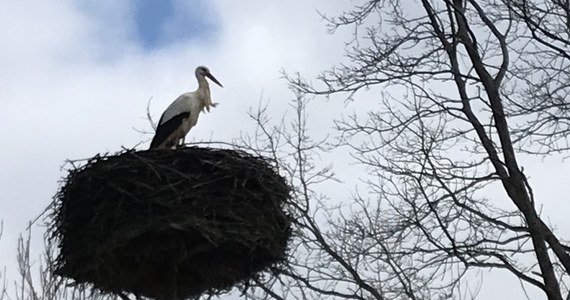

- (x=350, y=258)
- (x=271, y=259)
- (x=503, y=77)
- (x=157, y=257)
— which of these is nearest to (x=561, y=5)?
(x=503, y=77)

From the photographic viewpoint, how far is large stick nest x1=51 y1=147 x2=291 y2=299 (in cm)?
805

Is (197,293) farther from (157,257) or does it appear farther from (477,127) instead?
(477,127)

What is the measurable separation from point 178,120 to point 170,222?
9.92 ft

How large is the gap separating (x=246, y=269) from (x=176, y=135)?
8.79 feet

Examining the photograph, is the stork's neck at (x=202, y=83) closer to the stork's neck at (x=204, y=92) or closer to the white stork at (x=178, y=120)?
the stork's neck at (x=204, y=92)

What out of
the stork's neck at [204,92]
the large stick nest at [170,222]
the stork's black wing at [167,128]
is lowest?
the large stick nest at [170,222]

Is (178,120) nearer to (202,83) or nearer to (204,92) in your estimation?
(204,92)

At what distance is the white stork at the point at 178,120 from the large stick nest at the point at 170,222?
207cm

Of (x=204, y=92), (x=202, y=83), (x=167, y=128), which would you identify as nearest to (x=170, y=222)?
(x=167, y=128)

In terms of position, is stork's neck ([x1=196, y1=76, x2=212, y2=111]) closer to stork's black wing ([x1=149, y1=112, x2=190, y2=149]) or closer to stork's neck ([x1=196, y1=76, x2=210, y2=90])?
stork's neck ([x1=196, y1=76, x2=210, y2=90])

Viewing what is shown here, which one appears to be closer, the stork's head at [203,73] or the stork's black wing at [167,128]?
the stork's black wing at [167,128]

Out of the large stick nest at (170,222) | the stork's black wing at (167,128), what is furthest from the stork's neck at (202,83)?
the large stick nest at (170,222)

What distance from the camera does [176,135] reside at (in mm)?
10922

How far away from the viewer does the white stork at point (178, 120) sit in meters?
10.8
